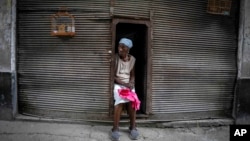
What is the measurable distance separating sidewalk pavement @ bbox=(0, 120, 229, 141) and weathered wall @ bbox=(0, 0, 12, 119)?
43 cm

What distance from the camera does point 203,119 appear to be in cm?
680

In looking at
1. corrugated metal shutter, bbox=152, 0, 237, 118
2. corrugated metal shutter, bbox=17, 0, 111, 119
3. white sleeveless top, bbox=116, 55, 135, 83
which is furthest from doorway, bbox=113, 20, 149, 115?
white sleeveless top, bbox=116, 55, 135, 83

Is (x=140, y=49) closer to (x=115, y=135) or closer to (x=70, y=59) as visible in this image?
(x=70, y=59)

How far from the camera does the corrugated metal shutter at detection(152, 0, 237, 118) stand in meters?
6.44

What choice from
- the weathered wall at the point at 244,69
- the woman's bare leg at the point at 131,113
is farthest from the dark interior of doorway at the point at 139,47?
the weathered wall at the point at 244,69

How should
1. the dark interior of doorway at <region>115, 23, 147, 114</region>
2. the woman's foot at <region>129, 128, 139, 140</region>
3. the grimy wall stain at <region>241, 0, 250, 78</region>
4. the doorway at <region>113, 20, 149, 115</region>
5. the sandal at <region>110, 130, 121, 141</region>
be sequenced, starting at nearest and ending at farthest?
1. the sandal at <region>110, 130, 121, 141</region>
2. the woman's foot at <region>129, 128, 139, 140</region>
3. the doorway at <region>113, 20, 149, 115</region>
4. the dark interior of doorway at <region>115, 23, 147, 114</region>
5. the grimy wall stain at <region>241, 0, 250, 78</region>

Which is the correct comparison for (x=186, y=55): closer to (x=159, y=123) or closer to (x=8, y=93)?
(x=159, y=123)

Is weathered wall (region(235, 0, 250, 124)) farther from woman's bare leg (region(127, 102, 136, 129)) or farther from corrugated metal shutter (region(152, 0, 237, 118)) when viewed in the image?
woman's bare leg (region(127, 102, 136, 129))

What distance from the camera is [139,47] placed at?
6.84 meters

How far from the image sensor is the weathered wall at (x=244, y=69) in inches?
268

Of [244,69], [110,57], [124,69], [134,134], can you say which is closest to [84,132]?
[134,134]

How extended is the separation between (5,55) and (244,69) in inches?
185

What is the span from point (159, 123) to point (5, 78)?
3.00 metres

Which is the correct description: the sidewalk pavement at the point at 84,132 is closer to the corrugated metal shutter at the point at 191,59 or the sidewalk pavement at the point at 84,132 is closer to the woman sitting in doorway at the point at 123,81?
the woman sitting in doorway at the point at 123,81
